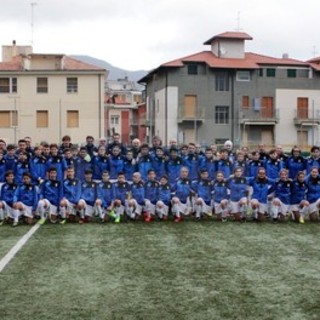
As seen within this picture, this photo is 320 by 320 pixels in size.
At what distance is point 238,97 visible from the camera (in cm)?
3838

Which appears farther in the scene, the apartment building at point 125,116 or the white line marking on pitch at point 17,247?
the apartment building at point 125,116

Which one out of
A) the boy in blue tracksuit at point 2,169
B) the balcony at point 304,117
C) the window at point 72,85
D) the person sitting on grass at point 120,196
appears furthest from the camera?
the balcony at point 304,117

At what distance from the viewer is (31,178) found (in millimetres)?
10625

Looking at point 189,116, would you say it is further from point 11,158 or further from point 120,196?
point 120,196

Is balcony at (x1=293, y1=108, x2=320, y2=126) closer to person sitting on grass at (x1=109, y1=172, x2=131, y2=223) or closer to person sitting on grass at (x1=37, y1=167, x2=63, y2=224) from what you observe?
person sitting on grass at (x1=109, y1=172, x2=131, y2=223)

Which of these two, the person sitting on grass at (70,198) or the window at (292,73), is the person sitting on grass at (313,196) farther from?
the window at (292,73)

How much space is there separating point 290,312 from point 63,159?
695cm

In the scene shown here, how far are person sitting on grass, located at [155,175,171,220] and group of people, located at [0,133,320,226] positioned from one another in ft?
0.06

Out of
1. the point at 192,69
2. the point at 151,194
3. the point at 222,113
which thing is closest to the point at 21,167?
the point at 151,194

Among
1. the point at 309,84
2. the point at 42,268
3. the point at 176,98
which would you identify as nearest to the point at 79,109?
the point at 176,98

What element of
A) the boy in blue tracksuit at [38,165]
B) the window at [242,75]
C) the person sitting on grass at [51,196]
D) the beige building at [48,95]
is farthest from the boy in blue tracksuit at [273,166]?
the window at [242,75]

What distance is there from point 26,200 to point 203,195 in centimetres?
305

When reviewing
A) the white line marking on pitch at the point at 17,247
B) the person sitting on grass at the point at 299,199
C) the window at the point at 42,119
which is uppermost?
the window at the point at 42,119

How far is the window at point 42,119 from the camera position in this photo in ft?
107
